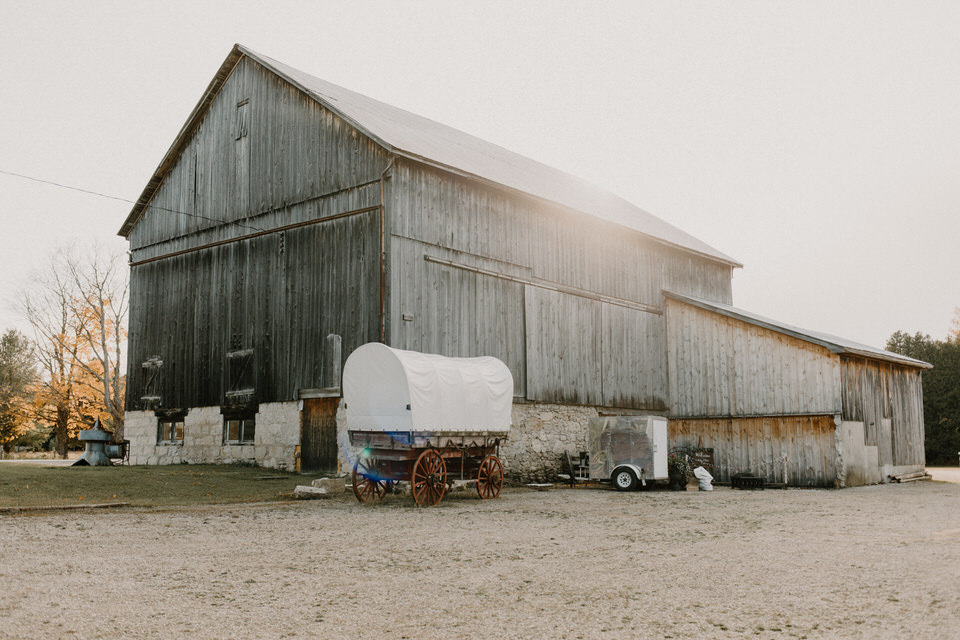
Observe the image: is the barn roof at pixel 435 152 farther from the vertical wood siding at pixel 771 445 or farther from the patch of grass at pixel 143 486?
the patch of grass at pixel 143 486

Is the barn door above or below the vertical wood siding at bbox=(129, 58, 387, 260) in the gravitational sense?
below

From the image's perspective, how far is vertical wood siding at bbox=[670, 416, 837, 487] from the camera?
26.1 m

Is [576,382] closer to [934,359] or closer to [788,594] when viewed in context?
[788,594]

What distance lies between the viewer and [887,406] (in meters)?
29.2

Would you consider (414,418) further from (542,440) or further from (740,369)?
(740,369)

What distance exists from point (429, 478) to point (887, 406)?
19.7 meters

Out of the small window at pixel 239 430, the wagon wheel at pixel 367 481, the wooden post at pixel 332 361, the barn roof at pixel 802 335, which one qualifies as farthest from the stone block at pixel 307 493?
the barn roof at pixel 802 335

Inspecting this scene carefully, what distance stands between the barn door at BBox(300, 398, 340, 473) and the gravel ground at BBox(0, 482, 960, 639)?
21.1ft

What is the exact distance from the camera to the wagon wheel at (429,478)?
17.3 m

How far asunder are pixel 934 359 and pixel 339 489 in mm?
37677

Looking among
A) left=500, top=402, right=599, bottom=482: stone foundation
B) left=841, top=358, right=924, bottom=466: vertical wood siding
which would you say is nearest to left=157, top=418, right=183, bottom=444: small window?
left=500, top=402, right=599, bottom=482: stone foundation

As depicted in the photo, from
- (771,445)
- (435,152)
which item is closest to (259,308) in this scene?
(435,152)

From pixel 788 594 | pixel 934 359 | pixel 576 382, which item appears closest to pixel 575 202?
pixel 576 382

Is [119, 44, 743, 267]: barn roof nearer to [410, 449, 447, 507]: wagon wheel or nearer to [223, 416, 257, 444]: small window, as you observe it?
[410, 449, 447, 507]: wagon wheel
